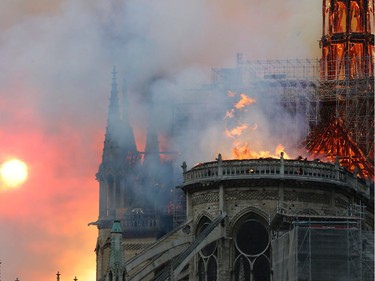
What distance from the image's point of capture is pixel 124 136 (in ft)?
389

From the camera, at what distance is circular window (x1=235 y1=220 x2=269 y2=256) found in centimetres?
9812

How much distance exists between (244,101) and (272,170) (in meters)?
16.0

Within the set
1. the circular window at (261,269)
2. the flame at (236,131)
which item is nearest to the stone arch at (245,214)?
the circular window at (261,269)

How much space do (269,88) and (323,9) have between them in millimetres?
9266

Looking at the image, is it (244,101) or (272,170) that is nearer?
(272,170)

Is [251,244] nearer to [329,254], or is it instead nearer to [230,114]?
[329,254]

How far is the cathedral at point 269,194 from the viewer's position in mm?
91188

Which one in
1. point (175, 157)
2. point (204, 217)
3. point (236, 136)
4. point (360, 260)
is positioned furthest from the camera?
point (175, 157)

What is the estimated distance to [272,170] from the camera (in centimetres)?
9794

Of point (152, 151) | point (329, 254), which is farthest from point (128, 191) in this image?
point (329, 254)

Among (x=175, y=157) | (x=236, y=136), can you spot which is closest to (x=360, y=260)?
(x=236, y=136)

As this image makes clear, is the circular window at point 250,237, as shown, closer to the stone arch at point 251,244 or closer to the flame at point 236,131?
the stone arch at point 251,244

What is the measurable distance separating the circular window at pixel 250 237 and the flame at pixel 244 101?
1603cm

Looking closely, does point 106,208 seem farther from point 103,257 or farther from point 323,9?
point 323,9
